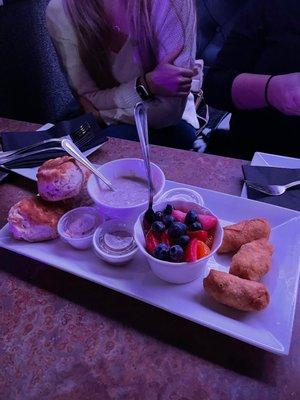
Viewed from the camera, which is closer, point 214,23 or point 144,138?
point 144,138

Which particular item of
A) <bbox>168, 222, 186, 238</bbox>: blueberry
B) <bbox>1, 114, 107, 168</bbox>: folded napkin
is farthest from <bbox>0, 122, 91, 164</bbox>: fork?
<bbox>168, 222, 186, 238</bbox>: blueberry

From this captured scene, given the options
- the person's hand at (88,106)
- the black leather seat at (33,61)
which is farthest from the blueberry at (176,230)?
the black leather seat at (33,61)

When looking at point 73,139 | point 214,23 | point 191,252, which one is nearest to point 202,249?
point 191,252

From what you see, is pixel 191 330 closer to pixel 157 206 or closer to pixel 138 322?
pixel 138 322

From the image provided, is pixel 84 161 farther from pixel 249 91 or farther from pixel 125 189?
pixel 249 91

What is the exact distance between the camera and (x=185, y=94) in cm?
123

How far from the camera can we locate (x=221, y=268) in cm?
55

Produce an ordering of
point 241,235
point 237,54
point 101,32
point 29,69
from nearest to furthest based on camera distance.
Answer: point 241,235 → point 237,54 → point 101,32 → point 29,69

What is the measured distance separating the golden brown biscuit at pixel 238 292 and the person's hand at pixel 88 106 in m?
0.98

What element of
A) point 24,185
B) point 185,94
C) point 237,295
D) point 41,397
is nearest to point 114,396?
point 41,397

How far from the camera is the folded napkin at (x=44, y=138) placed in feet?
2.72

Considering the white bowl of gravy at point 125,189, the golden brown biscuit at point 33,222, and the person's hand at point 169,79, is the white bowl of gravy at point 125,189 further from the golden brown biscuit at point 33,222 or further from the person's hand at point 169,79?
the person's hand at point 169,79

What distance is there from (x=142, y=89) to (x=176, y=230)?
85 cm

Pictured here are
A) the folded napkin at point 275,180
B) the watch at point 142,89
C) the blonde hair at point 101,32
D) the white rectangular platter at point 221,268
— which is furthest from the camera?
the watch at point 142,89
